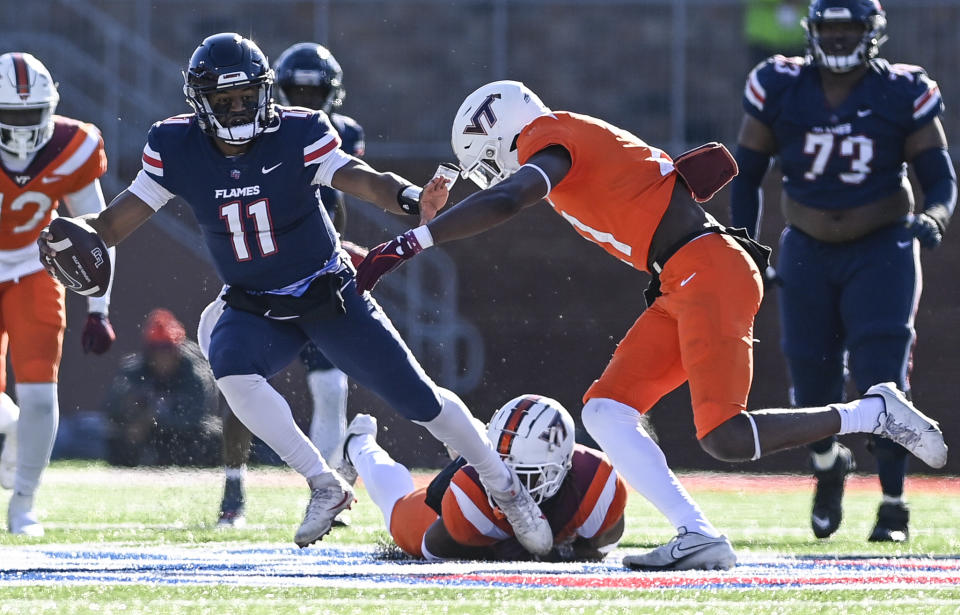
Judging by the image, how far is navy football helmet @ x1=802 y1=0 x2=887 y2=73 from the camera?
589 centimetres

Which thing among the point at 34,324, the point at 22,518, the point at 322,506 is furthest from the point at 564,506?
the point at 34,324

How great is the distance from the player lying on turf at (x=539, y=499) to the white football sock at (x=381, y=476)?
398 millimetres

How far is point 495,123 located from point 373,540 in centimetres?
170

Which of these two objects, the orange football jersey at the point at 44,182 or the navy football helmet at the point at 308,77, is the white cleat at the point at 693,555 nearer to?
the orange football jersey at the point at 44,182

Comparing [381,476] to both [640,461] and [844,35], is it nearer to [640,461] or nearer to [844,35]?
[640,461]

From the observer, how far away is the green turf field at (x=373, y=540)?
3.59 m

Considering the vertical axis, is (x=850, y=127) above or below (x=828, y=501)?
above

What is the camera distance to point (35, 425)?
597 cm

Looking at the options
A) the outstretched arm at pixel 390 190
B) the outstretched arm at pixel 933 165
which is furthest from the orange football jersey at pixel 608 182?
the outstretched arm at pixel 933 165

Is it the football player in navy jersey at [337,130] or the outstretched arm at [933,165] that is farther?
the football player in navy jersey at [337,130]

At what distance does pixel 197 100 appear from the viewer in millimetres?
4910

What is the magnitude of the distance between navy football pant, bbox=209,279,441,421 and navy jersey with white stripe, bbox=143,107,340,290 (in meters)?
0.15

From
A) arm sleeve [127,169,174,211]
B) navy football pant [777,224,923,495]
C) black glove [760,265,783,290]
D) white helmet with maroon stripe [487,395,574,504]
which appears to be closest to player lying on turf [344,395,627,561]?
white helmet with maroon stripe [487,395,574,504]

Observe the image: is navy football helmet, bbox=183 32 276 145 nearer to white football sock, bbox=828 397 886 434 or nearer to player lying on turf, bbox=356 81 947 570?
player lying on turf, bbox=356 81 947 570
